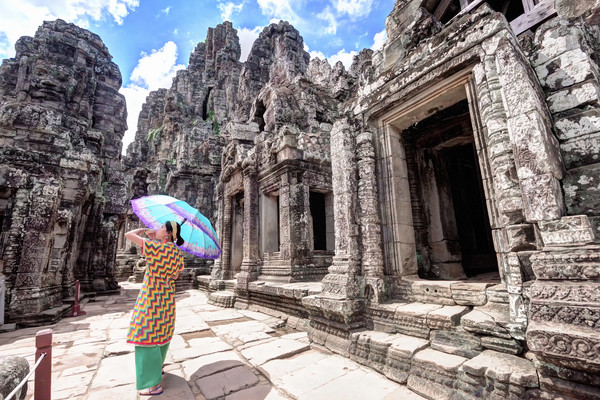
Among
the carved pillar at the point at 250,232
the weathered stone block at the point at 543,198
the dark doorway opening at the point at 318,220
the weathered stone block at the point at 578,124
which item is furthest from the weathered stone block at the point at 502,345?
the dark doorway opening at the point at 318,220

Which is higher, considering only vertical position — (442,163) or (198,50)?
(198,50)

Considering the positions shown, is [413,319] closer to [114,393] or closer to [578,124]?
[578,124]

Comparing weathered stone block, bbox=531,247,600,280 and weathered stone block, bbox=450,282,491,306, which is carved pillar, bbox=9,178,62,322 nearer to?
weathered stone block, bbox=450,282,491,306

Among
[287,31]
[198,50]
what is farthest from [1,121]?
[198,50]

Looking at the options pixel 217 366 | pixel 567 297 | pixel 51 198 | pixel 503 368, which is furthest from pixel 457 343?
pixel 51 198

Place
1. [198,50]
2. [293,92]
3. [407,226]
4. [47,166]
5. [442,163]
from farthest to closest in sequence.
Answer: [198,50], [293,92], [47,166], [442,163], [407,226]

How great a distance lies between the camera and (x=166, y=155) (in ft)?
110

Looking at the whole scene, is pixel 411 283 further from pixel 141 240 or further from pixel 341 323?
pixel 141 240

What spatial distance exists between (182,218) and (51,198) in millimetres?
6173

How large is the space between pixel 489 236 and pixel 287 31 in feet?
117

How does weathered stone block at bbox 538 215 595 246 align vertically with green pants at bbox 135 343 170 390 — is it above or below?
above

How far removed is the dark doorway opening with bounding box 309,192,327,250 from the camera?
33.3 feet

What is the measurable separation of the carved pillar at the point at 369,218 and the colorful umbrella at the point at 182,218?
2.26m

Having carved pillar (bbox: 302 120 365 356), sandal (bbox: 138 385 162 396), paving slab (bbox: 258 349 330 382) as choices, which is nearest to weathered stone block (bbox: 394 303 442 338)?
carved pillar (bbox: 302 120 365 356)
